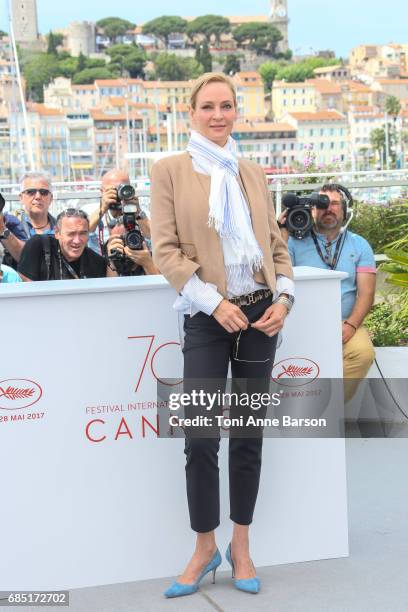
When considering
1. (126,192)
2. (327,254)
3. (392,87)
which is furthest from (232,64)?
(126,192)

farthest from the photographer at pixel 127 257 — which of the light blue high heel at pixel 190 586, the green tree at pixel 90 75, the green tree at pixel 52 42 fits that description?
the green tree at pixel 52 42

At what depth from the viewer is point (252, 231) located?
323 centimetres

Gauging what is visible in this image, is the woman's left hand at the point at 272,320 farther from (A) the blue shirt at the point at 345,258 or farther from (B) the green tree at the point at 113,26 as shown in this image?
(B) the green tree at the point at 113,26

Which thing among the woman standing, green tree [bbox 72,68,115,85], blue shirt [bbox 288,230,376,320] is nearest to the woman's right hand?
the woman standing

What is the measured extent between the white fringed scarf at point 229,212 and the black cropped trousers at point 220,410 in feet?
0.42

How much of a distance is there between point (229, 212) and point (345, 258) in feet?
6.76

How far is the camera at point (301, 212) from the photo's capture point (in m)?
5.00

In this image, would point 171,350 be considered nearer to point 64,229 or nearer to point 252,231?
point 252,231

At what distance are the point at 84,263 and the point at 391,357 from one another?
6.34ft

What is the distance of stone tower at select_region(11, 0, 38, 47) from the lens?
166 metres

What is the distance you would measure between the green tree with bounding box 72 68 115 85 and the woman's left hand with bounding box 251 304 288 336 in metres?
166

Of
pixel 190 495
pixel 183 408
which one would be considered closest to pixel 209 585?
pixel 190 495

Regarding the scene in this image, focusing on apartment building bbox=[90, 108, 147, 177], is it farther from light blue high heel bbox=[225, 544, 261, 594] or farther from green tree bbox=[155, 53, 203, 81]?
light blue high heel bbox=[225, 544, 261, 594]

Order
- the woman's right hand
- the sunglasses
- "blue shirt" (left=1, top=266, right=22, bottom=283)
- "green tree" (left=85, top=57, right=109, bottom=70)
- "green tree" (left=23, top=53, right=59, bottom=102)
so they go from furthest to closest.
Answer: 1. "green tree" (left=85, top=57, right=109, bottom=70)
2. "green tree" (left=23, top=53, right=59, bottom=102)
3. the sunglasses
4. "blue shirt" (left=1, top=266, right=22, bottom=283)
5. the woman's right hand
